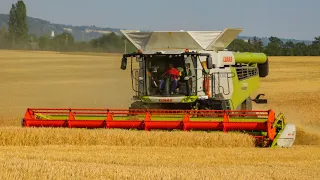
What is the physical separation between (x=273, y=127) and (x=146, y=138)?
224 cm

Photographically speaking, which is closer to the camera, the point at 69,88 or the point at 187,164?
the point at 187,164

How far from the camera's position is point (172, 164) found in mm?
9070

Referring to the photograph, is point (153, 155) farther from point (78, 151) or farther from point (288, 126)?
point (288, 126)

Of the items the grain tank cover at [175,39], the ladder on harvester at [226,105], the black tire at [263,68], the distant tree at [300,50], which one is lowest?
the distant tree at [300,50]

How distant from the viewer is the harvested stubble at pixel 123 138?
1113 centimetres

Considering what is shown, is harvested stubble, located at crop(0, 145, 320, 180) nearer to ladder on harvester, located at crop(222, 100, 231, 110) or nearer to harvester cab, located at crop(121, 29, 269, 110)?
harvester cab, located at crop(121, 29, 269, 110)

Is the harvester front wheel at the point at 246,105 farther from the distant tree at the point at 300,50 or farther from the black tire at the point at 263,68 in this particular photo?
the distant tree at the point at 300,50

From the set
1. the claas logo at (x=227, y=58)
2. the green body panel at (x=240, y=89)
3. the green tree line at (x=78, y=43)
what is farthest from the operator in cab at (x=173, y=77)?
the green tree line at (x=78, y=43)

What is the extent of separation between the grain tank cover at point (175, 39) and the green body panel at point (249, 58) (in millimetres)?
2153

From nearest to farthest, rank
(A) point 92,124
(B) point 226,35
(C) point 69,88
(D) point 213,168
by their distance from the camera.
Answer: (D) point 213,168
(A) point 92,124
(B) point 226,35
(C) point 69,88

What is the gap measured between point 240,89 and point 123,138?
4.38 m

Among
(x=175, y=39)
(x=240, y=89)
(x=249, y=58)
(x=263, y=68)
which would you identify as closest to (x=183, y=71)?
(x=175, y=39)

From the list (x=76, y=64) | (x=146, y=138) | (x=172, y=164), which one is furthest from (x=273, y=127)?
(x=76, y=64)

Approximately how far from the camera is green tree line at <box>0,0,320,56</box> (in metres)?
52.8
